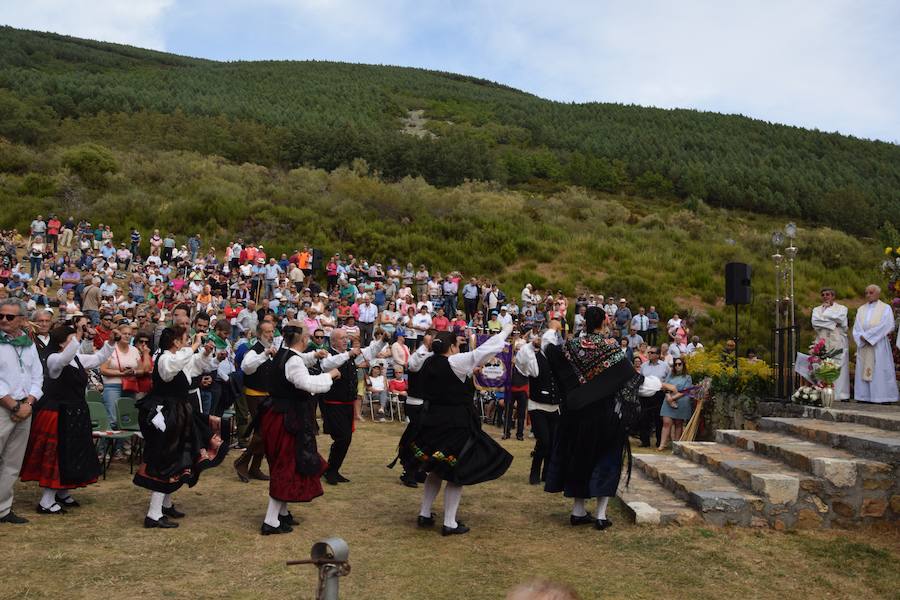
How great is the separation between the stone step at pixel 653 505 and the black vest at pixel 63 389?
513 cm

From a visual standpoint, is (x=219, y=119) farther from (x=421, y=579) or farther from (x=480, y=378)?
(x=421, y=579)

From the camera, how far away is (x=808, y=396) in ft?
31.5

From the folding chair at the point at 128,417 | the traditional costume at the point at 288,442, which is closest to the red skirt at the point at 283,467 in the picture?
the traditional costume at the point at 288,442

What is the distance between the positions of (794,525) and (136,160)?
143 ft

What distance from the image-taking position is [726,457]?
8.27 meters

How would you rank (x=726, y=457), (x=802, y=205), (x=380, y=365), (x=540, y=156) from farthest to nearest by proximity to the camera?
(x=540, y=156), (x=802, y=205), (x=380, y=365), (x=726, y=457)

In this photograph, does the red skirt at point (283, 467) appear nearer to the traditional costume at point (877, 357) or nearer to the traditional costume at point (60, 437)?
the traditional costume at point (60, 437)

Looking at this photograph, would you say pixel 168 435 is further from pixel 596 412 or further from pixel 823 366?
pixel 823 366

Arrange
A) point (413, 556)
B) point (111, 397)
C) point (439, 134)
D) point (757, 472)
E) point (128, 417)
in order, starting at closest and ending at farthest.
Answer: point (413, 556), point (757, 472), point (128, 417), point (111, 397), point (439, 134)

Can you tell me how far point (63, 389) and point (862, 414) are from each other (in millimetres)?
8178

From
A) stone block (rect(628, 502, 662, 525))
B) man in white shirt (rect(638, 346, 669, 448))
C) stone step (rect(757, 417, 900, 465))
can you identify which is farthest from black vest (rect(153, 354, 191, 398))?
man in white shirt (rect(638, 346, 669, 448))

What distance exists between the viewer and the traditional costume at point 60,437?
6859mm

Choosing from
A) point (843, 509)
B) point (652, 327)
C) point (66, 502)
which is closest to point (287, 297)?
point (652, 327)

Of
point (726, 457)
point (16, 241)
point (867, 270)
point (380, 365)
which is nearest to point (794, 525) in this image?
point (726, 457)
